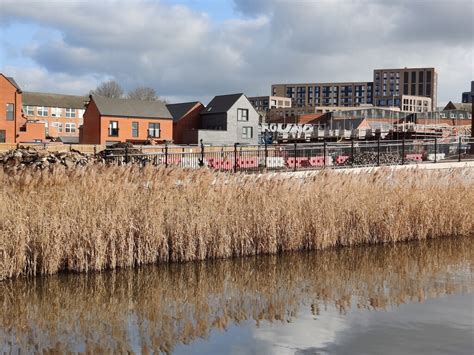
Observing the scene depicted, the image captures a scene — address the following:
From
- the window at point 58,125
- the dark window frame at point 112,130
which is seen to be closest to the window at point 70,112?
the window at point 58,125

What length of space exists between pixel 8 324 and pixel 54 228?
2749 mm

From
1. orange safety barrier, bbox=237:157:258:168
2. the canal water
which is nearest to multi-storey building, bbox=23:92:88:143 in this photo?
orange safety barrier, bbox=237:157:258:168

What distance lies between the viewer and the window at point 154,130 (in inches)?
2707

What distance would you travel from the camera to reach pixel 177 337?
793 cm

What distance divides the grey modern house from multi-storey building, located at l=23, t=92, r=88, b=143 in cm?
2785

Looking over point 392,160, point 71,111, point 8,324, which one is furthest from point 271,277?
point 71,111

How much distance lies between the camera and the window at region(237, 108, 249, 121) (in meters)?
72.3

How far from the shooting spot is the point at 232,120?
71.6m

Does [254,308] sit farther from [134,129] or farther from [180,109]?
[180,109]

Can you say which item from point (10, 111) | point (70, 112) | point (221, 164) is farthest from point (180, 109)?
point (221, 164)

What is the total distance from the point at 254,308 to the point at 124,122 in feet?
196

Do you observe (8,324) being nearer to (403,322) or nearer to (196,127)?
(403,322)

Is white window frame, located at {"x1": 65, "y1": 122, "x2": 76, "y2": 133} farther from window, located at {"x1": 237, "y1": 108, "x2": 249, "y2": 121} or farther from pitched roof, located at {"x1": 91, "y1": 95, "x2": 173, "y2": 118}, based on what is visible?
window, located at {"x1": 237, "y1": 108, "x2": 249, "y2": 121}

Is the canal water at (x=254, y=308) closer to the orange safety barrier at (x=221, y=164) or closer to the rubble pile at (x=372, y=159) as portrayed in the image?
the orange safety barrier at (x=221, y=164)
